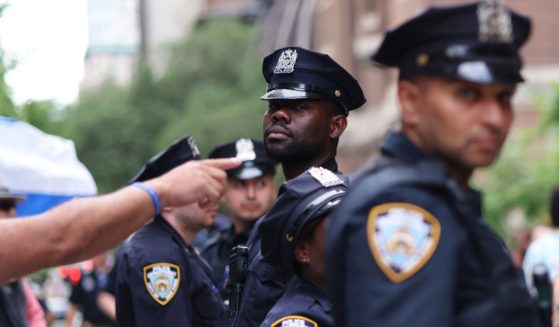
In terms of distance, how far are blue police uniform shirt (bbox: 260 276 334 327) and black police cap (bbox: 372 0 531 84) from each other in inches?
52.2

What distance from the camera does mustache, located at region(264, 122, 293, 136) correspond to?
5.52 metres

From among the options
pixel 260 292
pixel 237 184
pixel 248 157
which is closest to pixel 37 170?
pixel 237 184

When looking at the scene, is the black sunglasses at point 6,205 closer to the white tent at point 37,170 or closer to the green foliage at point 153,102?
the white tent at point 37,170

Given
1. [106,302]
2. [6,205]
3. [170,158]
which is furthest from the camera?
[106,302]

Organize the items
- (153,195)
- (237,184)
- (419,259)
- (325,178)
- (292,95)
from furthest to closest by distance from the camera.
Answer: (237,184) < (292,95) < (325,178) < (153,195) < (419,259)

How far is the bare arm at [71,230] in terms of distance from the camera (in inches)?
147

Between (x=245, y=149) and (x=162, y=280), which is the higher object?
(x=245, y=149)

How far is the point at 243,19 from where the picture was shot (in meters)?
76.4

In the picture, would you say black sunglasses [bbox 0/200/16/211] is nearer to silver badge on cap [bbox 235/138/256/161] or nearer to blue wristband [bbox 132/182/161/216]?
silver badge on cap [bbox 235/138/256/161]

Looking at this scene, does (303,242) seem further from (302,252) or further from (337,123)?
(337,123)

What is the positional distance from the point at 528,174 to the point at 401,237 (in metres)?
20.6

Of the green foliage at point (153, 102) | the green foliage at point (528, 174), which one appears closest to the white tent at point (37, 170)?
the green foliage at point (528, 174)

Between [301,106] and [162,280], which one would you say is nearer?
[301,106]

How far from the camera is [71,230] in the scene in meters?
3.76
